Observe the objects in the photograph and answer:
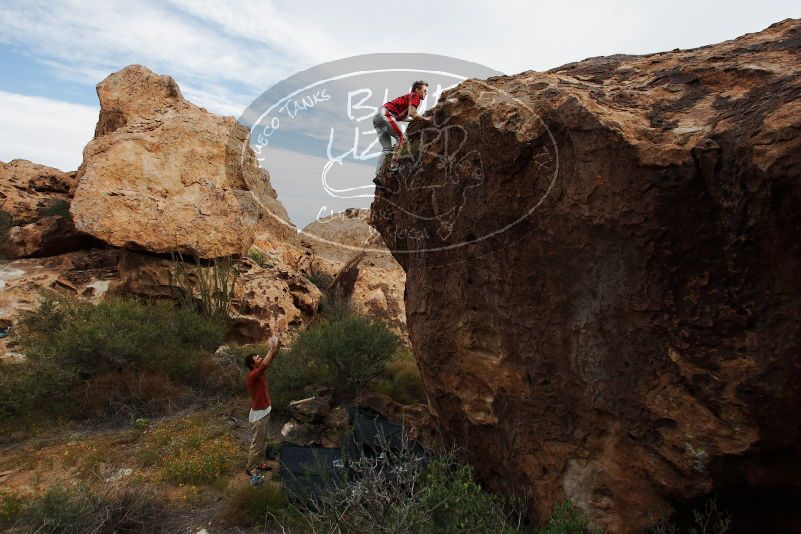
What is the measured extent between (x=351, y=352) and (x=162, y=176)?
5758mm

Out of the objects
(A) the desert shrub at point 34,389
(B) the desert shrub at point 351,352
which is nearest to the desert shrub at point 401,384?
(B) the desert shrub at point 351,352

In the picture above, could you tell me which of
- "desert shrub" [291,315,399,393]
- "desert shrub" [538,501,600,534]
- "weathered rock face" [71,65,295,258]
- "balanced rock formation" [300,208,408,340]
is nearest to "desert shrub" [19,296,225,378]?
"weathered rock face" [71,65,295,258]

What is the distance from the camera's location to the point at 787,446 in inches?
102

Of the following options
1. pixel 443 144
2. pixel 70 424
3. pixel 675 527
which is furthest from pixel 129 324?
pixel 675 527

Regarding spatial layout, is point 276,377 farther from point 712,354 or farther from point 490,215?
point 712,354

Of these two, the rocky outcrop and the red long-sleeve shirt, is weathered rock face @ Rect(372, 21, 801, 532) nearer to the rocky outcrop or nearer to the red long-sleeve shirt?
the red long-sleeve shirt

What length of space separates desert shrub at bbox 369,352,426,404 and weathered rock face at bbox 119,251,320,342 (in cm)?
346

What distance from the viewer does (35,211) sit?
12.8m

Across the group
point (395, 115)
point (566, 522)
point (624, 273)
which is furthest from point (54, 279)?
point (624, 273)

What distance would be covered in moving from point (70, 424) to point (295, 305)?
17.5 feet

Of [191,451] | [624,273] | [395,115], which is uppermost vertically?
[395,115]

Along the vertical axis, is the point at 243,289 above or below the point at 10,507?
above

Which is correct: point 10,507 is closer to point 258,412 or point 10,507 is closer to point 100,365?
point 258,412

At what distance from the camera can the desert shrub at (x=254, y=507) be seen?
14.4 ft
